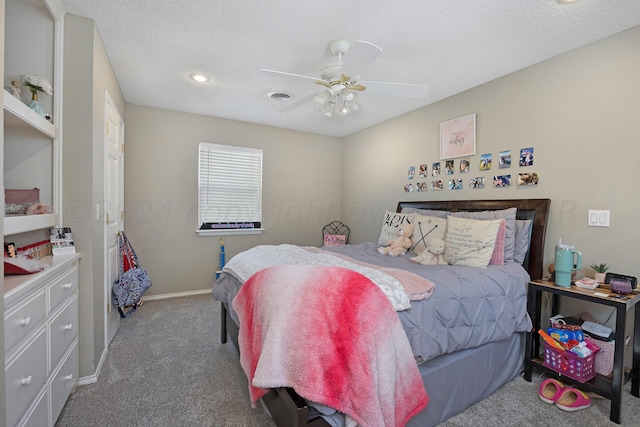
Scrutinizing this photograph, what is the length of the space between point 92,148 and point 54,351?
49.9 inches

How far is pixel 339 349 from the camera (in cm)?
127

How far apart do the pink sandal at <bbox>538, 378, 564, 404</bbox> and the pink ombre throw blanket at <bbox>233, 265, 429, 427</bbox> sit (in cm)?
110

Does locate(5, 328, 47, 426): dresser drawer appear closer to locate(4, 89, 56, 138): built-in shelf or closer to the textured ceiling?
locate(4, 89, 56, 138): built-in shelf

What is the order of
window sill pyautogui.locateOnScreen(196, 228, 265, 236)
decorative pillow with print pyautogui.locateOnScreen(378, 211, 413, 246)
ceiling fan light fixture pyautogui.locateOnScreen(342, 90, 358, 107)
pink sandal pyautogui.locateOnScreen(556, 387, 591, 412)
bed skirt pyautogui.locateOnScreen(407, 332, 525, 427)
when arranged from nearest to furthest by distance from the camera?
1. bed skirt pyautogui.locateOnScreen(407, 332, 525, 427)
2. pink sandal pyautogui.locateOnScreen(556, 387, 591, 412)
3. ceiling fan light fixture pyautogui.locateOnScreen(342, 90, 358, 107)
4. decorative pillow with print pyautogui.locateOnScreen(378, 211, 413, 246)
5. window sill pyautogui.locateOnScreen(196, 228, 265, 236)

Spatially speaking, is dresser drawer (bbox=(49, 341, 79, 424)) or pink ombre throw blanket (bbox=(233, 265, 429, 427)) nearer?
pink ombre throw blanket (bbox=(233, 265, 429, 427))

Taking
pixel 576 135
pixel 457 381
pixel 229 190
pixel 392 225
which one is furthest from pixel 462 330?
pixel 229 190

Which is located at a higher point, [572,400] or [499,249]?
[499,249]

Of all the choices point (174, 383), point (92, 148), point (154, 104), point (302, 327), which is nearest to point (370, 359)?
point (302, 327)

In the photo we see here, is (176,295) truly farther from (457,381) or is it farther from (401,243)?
(457,381)

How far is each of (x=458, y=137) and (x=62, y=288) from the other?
138 inches

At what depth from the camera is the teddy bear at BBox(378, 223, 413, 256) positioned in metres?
2.74

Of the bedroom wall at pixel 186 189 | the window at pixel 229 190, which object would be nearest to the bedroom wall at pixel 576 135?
the bedroom wall at pixel 186 189

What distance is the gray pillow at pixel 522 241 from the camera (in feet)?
7.84

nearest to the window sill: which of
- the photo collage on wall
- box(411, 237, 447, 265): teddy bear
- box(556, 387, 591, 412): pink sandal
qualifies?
the photo collage on wall
